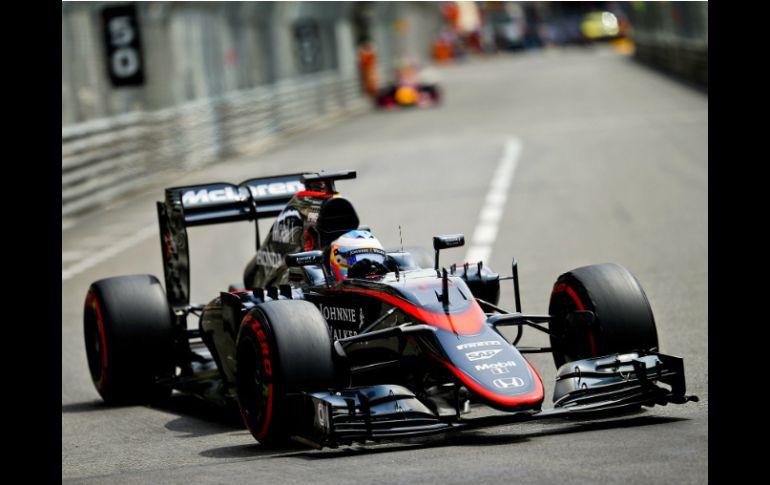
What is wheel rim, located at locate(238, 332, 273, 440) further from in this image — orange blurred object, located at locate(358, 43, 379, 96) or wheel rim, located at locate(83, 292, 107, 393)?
orange blurred object, located at locate(358, 43, 379, 96)

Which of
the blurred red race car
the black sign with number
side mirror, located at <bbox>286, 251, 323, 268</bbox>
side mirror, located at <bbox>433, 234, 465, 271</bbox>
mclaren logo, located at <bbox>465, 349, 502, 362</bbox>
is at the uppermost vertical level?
the black sign with number

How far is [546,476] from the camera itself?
576 cm

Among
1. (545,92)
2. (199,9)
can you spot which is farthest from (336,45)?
(199,9)

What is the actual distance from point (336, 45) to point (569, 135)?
778 inches

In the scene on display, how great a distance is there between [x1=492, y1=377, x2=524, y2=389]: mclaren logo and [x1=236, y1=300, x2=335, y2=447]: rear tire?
33.8 inches

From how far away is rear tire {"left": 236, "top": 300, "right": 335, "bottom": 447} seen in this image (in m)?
7.18

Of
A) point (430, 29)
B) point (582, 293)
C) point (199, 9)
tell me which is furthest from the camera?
point (430, 29)

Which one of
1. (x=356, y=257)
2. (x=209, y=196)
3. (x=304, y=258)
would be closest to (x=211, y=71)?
(x=209, y=196)

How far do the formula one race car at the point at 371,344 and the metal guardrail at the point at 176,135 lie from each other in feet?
36.9

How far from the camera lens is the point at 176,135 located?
1053 inches

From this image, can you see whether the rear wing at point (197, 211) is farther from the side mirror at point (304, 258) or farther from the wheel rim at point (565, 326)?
the wheel rim at point (565, 326)

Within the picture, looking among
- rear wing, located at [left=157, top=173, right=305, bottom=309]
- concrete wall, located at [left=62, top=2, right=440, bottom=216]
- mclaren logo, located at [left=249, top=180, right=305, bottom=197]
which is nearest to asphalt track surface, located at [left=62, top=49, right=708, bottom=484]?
concrete wall, located at [left=62, top=2, right=440, bottom=216]

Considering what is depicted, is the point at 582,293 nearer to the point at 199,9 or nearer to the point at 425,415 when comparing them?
the point at 425,415

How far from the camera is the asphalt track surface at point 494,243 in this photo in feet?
21.1
